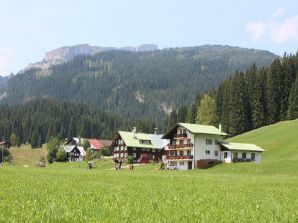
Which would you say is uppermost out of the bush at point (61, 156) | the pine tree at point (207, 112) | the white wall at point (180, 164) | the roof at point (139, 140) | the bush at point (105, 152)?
the pine tree at point (207, 112)

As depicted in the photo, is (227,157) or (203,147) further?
(227,157)

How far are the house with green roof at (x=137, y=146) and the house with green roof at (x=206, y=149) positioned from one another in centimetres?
3176

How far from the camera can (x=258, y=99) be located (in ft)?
468

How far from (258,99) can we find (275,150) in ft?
125

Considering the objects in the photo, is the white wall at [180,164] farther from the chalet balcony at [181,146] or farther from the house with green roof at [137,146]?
the house with green roof at [137,146]

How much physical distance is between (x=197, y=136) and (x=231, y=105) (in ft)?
148

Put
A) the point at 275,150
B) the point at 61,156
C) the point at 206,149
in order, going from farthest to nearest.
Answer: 1. the point at 61,156
2. the point at 275,150
3. the point at 206,149

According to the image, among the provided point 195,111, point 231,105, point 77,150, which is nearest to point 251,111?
point 231,105

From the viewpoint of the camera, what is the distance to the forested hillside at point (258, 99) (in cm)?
14038

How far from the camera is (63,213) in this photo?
12164mm

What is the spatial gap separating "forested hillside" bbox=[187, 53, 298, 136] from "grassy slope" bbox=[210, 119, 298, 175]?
14.9 m

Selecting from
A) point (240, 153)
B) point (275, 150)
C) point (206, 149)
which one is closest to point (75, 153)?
point (206, 149)

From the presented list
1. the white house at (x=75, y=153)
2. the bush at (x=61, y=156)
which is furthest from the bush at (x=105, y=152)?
the white house at (x=75, y=153)

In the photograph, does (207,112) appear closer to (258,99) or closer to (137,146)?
(258,99)
